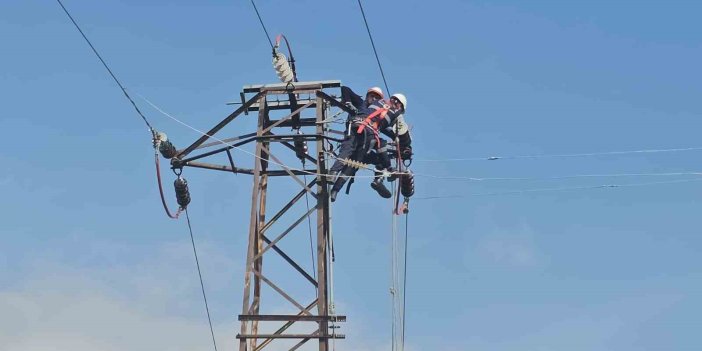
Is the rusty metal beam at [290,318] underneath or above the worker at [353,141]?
underneath

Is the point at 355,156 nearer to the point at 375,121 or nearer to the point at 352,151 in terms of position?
the point at 352,151

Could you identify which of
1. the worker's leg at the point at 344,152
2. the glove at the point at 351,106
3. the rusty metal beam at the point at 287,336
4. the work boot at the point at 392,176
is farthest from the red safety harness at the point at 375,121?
the rusty metal beam at the point at 287,336

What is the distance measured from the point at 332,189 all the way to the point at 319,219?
459mm

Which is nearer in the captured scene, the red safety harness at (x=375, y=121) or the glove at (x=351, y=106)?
the red safety harness at (x=375, y=121)

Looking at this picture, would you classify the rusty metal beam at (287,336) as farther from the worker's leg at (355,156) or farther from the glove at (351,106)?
the glove at (351,106)

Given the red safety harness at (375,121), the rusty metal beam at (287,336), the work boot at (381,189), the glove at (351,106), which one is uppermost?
Answer: the glove at (351,106)

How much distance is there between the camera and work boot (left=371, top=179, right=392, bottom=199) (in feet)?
50.3

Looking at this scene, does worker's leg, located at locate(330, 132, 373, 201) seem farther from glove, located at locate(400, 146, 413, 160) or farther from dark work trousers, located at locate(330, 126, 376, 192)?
glove, located at locate(400, 146, 413, 160)

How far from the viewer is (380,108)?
15.3m

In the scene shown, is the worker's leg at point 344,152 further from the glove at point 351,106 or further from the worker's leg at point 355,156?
the glove at point 351,106

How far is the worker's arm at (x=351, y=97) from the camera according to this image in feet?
50.5

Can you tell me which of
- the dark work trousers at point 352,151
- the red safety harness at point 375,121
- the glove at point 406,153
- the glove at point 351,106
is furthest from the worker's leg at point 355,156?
the glove at point 406,153

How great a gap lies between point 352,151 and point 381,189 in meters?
0.87

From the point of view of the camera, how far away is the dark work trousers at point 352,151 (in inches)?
583
